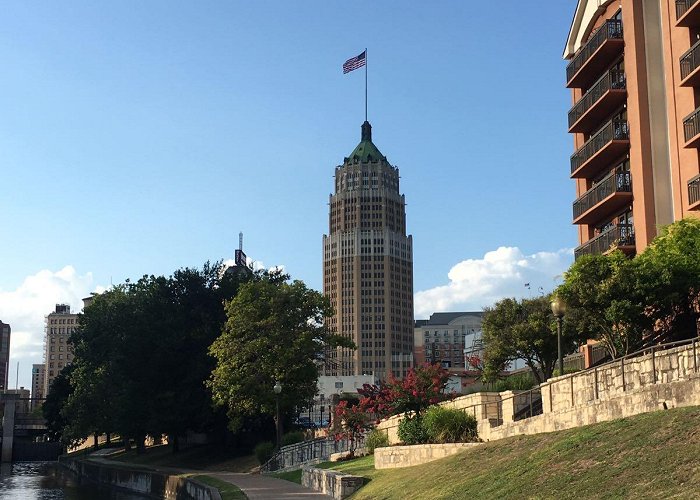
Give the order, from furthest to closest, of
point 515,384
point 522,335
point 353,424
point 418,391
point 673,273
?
point 522,335
point 515,384
point 353,424
point 418,391
point 673,273

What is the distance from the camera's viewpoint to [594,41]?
46.4 meters

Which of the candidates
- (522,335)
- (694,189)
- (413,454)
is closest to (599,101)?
(694,189)

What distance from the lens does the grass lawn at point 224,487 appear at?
32.7 metres

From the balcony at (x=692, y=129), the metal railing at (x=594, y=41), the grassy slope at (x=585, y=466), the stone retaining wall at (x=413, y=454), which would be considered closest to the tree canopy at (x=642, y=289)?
the balcony at (x=692, y=129)

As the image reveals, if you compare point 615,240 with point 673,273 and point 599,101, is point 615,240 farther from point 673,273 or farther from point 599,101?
point 673,273

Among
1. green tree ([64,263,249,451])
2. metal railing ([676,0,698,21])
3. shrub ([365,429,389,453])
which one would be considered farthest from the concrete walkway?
metal railing ([676,0,698,21])

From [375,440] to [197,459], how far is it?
91.8 ft

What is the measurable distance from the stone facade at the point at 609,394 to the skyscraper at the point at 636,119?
14246mm

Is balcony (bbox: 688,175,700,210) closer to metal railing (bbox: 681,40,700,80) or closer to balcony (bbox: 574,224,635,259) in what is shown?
metal railing (bbox: 681,40,700,80)

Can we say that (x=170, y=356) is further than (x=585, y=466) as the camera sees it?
Yes

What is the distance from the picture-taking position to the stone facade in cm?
1991

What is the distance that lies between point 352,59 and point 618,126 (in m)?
71.3

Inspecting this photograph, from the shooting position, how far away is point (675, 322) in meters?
36.6

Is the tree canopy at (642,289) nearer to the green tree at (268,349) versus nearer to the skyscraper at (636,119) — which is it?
the skyscraper at (636,119)
